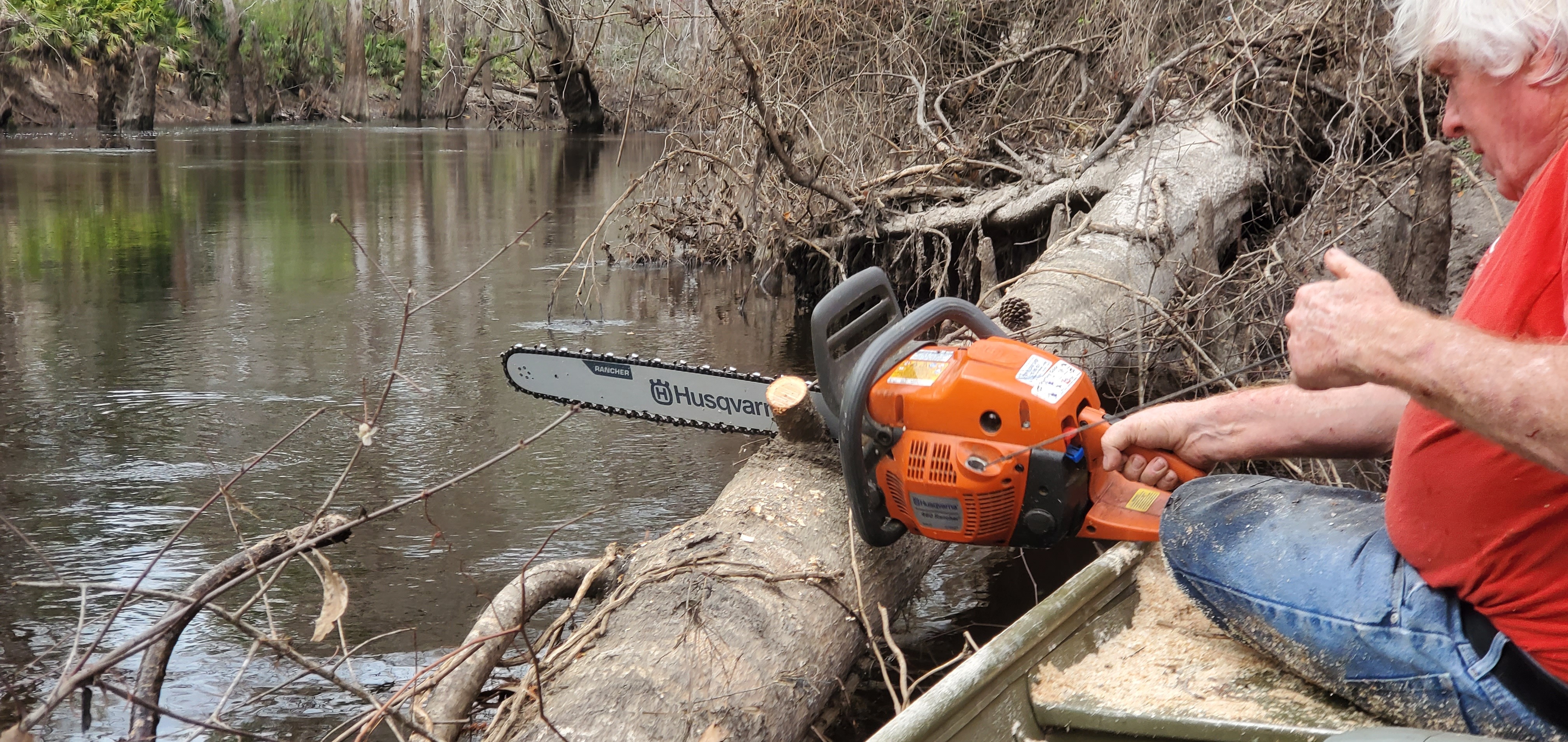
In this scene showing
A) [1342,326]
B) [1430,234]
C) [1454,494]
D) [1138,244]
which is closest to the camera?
[1342,326]

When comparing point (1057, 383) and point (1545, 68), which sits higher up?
point (1545, 68)

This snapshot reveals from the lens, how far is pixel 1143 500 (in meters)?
2.22

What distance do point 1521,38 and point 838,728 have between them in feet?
6.79

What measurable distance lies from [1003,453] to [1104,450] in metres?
0.18

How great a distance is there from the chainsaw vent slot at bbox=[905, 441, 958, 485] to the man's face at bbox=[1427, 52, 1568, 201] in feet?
3.18

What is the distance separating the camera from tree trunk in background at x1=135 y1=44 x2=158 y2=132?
25.3 m

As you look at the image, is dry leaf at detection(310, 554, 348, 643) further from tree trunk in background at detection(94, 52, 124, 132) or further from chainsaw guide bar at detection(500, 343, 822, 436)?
tree trunk in background at detection(94, 52, 124, 132)

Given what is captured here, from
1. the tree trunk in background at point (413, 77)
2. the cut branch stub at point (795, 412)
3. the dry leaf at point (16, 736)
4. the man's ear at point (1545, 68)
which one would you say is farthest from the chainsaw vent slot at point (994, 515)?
the tree trunk in background at point (413, 77)

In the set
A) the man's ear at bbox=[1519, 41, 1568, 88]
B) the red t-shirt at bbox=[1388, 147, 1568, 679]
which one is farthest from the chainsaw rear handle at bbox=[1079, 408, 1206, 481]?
the man's ear at bbox=[1519, 41, 1568, 88]

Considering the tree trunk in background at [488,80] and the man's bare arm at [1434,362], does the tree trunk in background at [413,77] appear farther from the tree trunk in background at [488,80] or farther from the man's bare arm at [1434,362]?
the man's bare arm at [1434,362]

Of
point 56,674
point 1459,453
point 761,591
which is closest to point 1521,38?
point 1459,453

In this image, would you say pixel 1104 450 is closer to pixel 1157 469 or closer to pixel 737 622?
pixel 1157 469

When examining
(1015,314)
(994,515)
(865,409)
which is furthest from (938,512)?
(1015,314)

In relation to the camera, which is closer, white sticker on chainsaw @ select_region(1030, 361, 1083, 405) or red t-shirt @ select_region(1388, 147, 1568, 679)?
red t-shirt @ select_region(1388, 147, 1568, 679)
